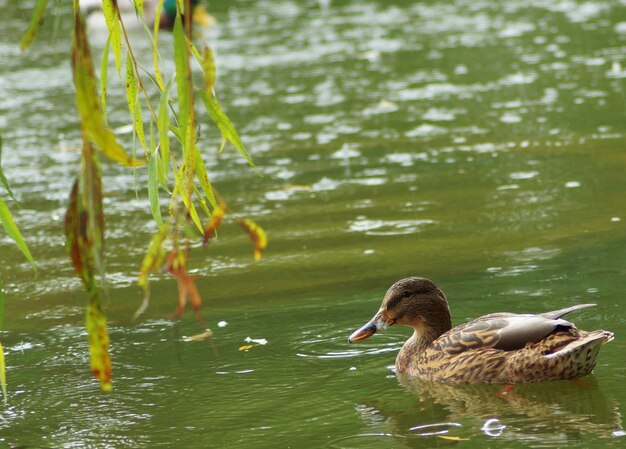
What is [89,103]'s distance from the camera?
3.32 meters

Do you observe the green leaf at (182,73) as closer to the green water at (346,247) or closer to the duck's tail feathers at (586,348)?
the green water at (346,247)

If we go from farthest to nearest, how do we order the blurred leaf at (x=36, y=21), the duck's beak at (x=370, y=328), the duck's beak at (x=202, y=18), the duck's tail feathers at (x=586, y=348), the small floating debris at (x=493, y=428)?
1. the duck's beak at (x=202, y=18)
2. the duck's beak at (x=370, y=328)
3. the duck's tail feathers at (x=586, y=348)
4. the small floating debris at (x=493, y=428)
5. the blurred leaf at (x=36, y=21)

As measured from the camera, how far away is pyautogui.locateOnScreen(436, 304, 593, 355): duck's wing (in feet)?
19.7

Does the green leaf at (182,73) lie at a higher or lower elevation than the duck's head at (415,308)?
higher

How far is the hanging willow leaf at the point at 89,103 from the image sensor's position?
3295mm

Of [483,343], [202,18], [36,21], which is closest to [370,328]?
[483,343]

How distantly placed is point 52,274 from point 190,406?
10.3 ft

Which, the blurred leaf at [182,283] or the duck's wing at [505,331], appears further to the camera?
the duck's wing at [505,331]

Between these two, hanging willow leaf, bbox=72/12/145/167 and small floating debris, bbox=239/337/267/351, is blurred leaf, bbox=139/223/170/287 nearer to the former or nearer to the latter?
hanging willow leaf, bbox=72/12/145/167

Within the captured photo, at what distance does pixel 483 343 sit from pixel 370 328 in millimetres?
647

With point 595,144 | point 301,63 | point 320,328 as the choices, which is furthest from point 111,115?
point 320,328

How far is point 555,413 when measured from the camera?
17.9 ft

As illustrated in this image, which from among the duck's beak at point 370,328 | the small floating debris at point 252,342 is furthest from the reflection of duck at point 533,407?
the small floating debris at point 252,342

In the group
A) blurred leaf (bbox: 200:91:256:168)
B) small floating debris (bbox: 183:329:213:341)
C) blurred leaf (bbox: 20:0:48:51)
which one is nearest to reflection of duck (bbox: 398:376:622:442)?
small floating debris (bbox: 183:329:213:341)
